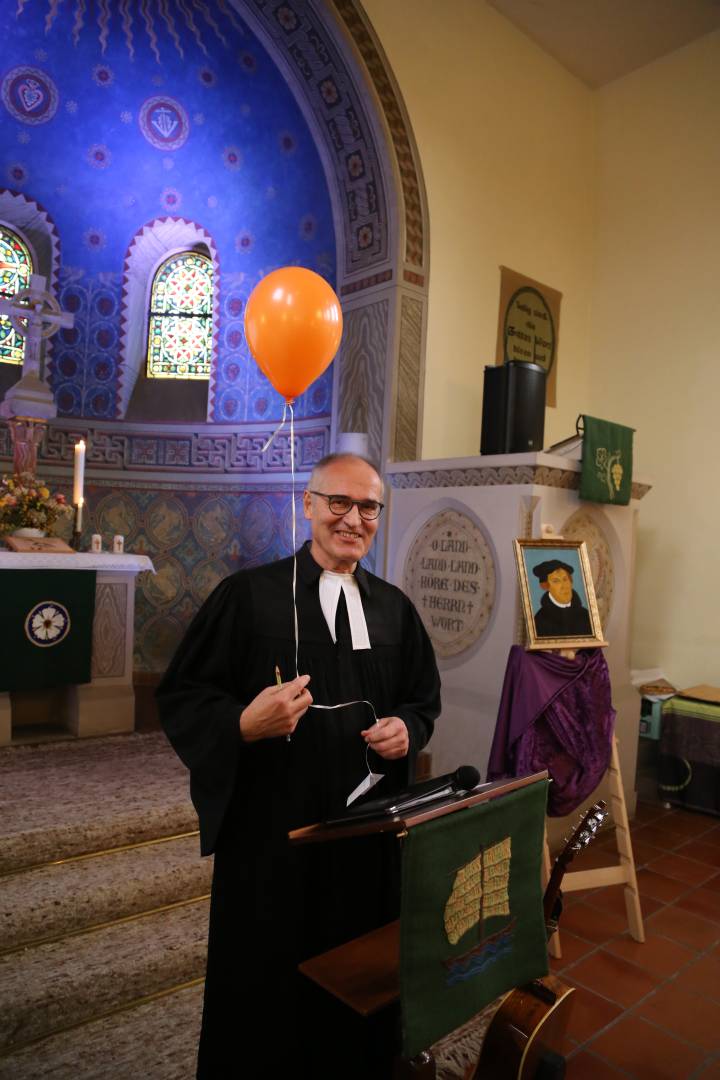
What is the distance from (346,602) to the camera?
2109 millimetres

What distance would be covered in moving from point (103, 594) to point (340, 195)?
345cm

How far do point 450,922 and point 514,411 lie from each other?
3.66 meters

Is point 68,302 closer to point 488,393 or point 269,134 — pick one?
point 269,134

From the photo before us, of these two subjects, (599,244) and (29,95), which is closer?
(29,95)

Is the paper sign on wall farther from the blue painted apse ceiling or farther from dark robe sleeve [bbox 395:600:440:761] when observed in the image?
dark robe sleeve [bbox 395:600:440:761]

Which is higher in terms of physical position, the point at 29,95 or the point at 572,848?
the point at 29,95

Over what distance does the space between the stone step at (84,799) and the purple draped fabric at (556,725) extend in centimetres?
156

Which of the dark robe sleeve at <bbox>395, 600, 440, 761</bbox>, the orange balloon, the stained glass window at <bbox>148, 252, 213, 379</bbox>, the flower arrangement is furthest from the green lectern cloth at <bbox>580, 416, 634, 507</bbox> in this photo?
the stained glass window at <bbox>148, 252, 213, 379</bbox>

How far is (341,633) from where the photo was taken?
6.83 feet

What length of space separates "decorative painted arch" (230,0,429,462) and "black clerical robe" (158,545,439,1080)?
334 cm

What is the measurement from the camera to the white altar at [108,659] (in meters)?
4.72

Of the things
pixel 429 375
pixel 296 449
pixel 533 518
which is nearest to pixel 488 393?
pixel 429 375

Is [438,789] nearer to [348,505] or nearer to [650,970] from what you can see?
[348,505]

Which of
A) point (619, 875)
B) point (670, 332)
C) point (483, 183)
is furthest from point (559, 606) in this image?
point (483, 183)
